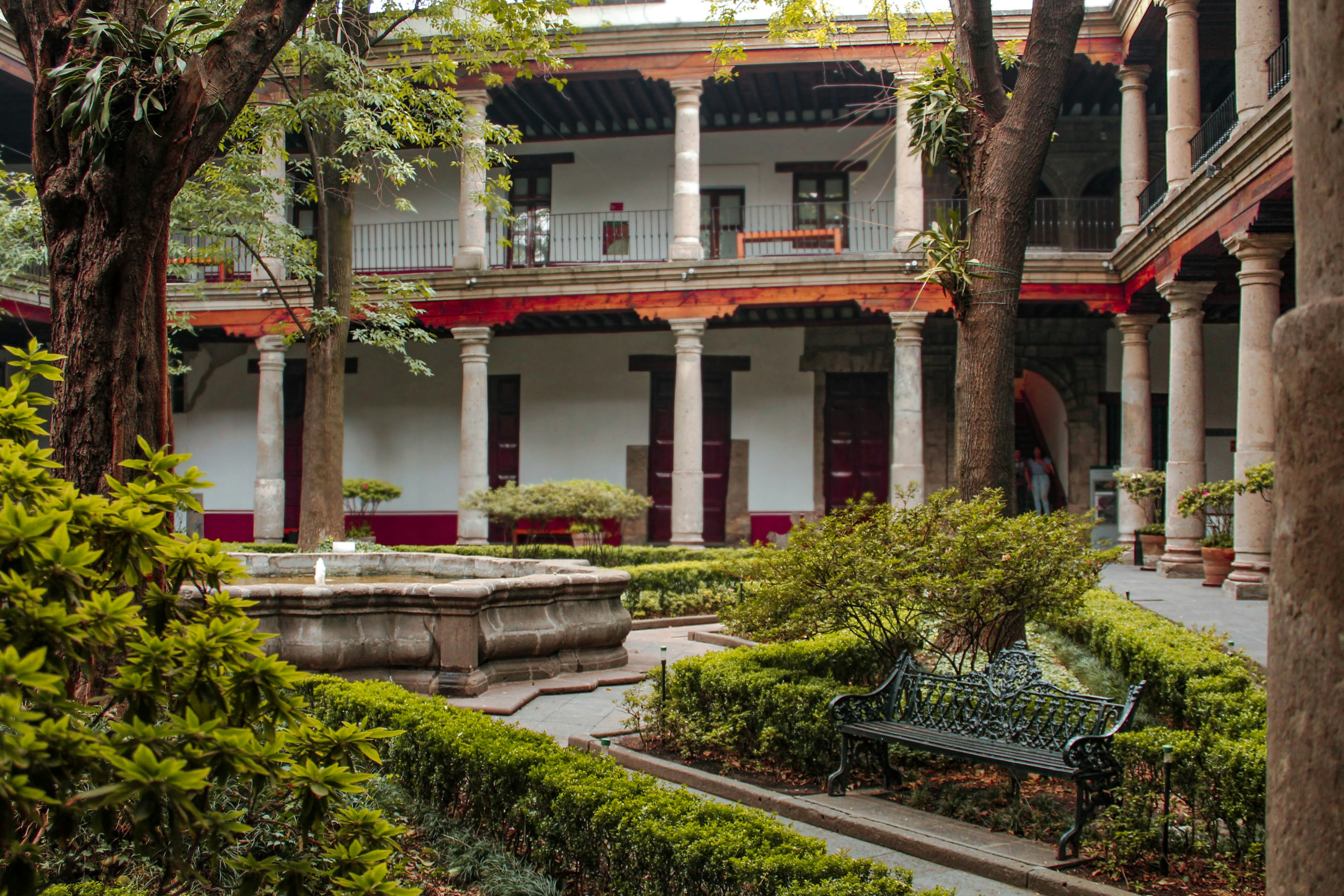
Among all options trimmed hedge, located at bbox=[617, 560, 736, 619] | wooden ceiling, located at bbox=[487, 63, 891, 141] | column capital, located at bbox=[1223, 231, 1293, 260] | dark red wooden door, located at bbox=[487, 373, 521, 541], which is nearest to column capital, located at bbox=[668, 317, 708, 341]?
wooden ceiling, located at bbox=[487, 63, 891, 141]

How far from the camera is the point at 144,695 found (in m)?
1.87

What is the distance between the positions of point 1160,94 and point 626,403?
32.3ft

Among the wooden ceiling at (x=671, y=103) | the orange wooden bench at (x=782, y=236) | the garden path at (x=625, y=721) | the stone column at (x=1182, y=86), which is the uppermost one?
the wooden ceiling at (x=671, y=103)

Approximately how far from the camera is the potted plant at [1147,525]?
13.2m

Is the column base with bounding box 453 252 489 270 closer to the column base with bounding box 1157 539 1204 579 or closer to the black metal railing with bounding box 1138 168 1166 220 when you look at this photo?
the black metal railing with bounding box 1138 168 1166 220

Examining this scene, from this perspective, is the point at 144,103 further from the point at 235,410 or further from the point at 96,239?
the point at 235,410

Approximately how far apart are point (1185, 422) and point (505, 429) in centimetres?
1145

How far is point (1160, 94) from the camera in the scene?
16.2m

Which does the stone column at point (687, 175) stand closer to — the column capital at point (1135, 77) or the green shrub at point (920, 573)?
the column capital at point (1135, 77)

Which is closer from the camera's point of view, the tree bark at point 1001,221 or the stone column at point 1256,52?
the tree bark at point 1001,221

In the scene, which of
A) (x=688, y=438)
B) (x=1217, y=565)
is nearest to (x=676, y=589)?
(x=688, y=438)

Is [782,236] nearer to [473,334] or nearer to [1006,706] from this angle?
[473,334]

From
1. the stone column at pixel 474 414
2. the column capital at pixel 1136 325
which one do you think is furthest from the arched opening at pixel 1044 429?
the stone column at pixel 474 414

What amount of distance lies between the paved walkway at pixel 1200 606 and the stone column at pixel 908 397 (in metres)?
3.07
